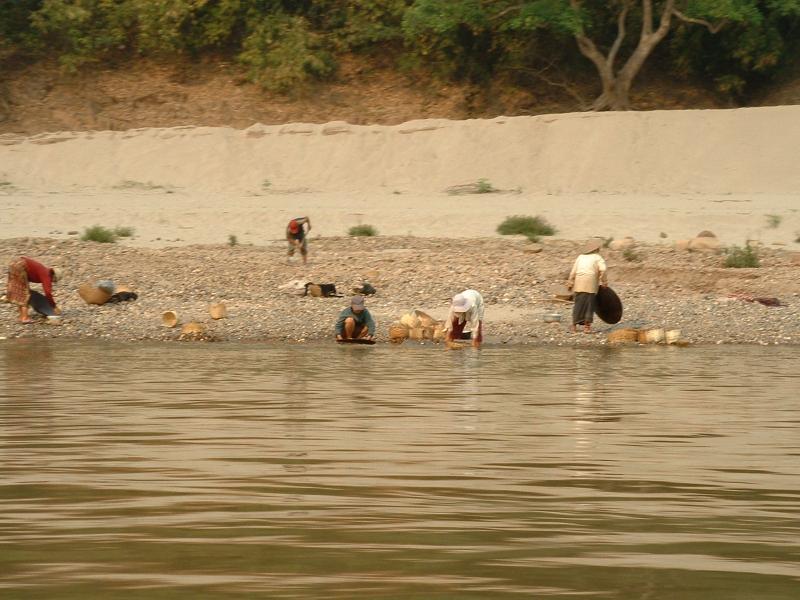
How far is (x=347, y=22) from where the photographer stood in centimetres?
3909

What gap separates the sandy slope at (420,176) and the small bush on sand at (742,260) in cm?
315

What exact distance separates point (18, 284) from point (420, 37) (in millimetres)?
21098

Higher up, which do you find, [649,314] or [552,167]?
[552,167]

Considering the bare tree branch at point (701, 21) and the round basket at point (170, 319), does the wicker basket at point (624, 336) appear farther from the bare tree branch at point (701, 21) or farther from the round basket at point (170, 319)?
the bare tree branch at point (701, 21)

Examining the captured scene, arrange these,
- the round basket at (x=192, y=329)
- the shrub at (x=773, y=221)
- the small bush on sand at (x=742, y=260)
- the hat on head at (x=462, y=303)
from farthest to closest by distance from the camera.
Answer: the shrub at (x=773, y=221) < the small bush on sand at (x=742, y=260) < the round basket at (x=192, y=329) < the hat on head at (x=462, y=303)

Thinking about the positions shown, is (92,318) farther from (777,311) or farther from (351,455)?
(351,455)

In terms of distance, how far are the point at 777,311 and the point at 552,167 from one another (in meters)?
12.9

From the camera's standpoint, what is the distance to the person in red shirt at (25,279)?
1812cm

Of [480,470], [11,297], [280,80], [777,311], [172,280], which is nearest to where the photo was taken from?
[480,470]

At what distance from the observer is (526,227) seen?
26.4m

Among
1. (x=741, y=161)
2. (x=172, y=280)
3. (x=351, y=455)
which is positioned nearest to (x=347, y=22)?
(x=741, y=161)

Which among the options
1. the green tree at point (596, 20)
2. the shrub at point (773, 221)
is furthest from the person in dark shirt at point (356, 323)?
the green tree at point (596, 20)

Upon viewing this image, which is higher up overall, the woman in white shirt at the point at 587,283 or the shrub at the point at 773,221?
the shrub at the point at 773,221

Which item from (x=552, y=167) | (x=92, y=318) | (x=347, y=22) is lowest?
(x=92, y=318)
